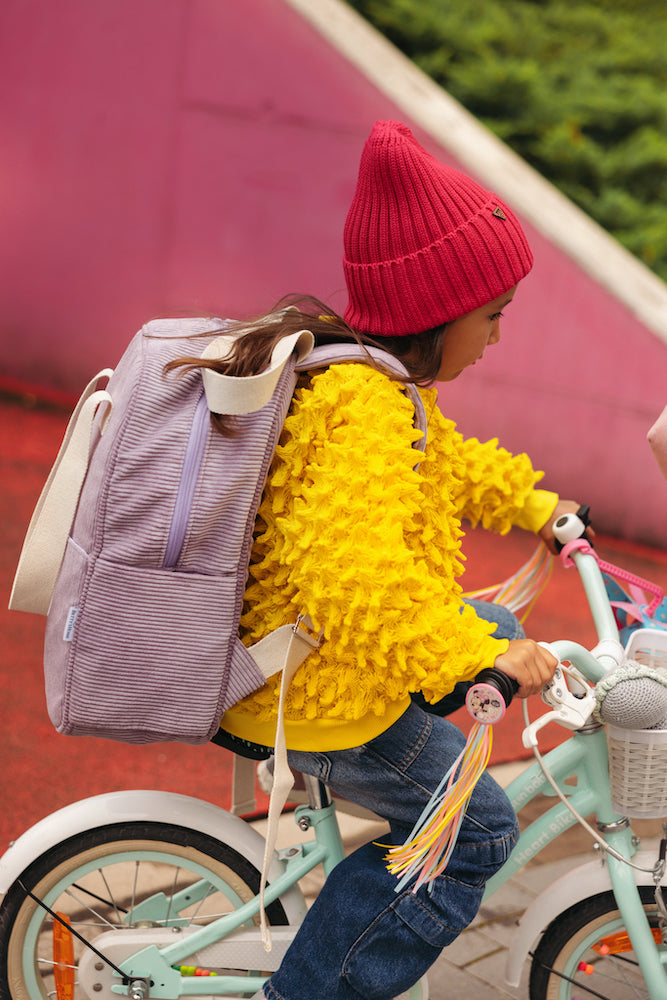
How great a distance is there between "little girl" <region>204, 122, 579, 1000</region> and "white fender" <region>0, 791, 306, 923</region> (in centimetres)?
16

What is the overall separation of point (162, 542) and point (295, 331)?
44 cm

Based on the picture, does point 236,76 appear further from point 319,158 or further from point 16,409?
point 16,409

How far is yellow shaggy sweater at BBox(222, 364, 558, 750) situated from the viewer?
162 centimetres

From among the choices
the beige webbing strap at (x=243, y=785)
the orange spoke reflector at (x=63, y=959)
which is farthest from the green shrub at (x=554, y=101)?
the orange spoke reflector at (x=63, y=959)

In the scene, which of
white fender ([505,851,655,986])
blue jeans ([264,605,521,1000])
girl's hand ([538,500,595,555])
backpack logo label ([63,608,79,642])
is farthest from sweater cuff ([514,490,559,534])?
backpack logo label ([63,608,79,642])

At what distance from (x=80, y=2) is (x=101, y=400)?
3494mm

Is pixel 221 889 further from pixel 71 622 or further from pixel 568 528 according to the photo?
pixel 568 528

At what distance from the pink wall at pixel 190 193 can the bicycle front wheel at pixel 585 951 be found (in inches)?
126

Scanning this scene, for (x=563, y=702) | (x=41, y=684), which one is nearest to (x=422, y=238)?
(x=563, y=702)

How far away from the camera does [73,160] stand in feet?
15.2

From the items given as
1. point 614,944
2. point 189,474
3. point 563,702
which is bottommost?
point 614,944

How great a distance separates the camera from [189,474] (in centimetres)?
163

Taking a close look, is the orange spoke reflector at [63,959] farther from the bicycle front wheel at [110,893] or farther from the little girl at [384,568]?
the little girl at [384,568]

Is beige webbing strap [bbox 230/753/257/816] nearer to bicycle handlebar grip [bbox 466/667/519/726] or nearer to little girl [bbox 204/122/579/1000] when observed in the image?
little girl [bbox 204/122/579/1000]
